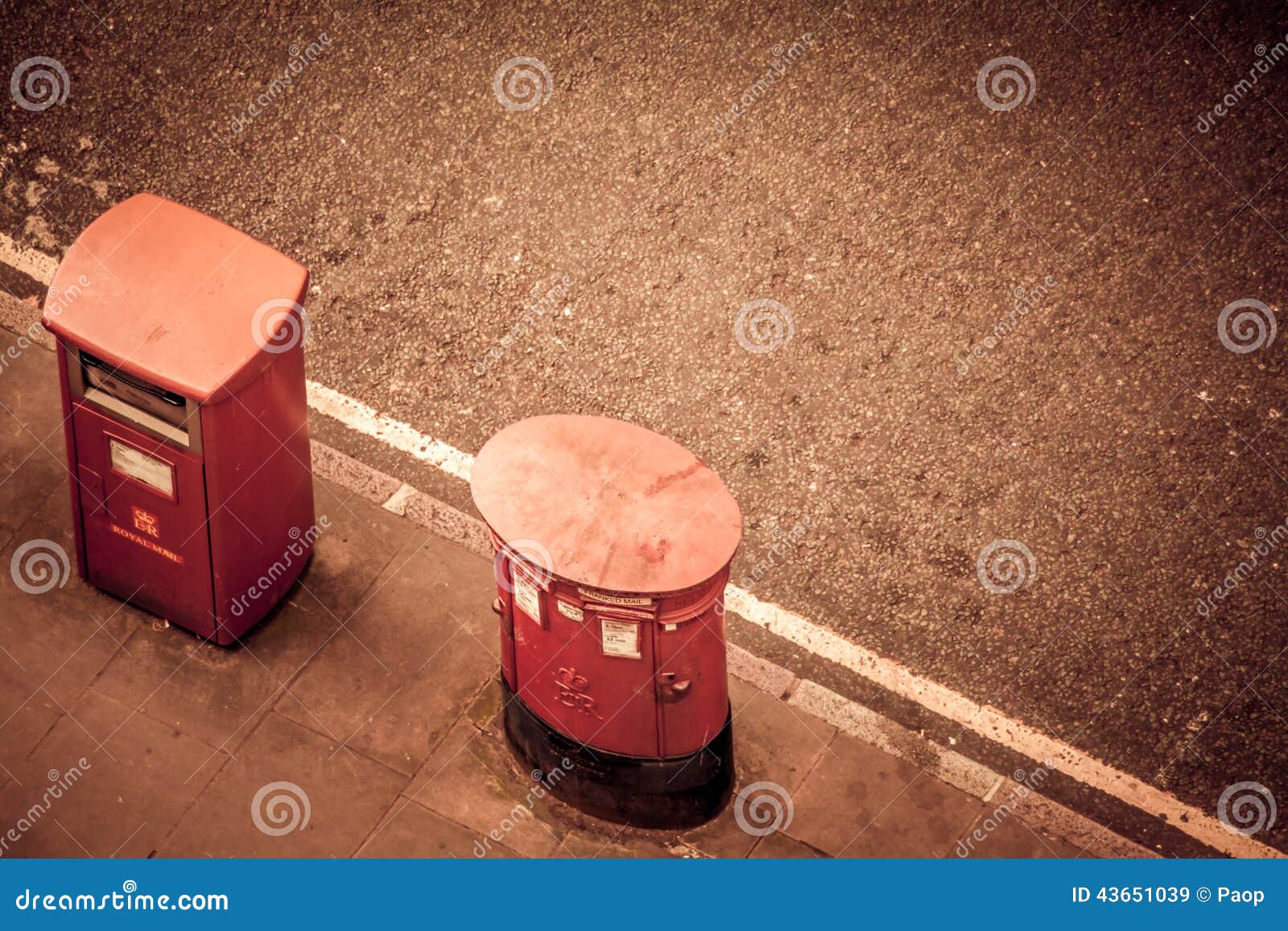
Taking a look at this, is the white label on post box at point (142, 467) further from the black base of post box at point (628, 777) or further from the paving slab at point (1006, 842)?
the paving slab at point (1006, 842)

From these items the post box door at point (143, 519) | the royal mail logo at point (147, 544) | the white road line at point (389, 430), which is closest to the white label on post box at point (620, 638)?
the post box door at point (143, 519)

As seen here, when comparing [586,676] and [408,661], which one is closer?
[586,676]

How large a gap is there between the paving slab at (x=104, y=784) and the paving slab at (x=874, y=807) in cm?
229

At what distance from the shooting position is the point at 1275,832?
16.9ft

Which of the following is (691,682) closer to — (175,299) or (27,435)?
(175,299)

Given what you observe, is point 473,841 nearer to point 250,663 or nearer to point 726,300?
point 250,663

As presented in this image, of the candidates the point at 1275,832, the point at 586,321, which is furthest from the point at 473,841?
the point at 1275,832

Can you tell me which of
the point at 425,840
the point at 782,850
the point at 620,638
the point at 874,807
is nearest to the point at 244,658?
the point at 425,840

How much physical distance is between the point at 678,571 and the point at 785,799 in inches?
57.0

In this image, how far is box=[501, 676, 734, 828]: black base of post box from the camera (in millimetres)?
4645

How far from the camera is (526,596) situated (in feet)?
14.0

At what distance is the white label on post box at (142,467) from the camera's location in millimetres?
4500

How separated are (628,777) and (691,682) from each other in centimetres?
52

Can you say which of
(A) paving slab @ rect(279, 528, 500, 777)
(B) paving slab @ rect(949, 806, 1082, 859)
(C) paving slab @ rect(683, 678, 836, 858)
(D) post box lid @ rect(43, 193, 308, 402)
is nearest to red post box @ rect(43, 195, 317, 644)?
(D) post box lid @ rect(43, 193, 308, 402)
